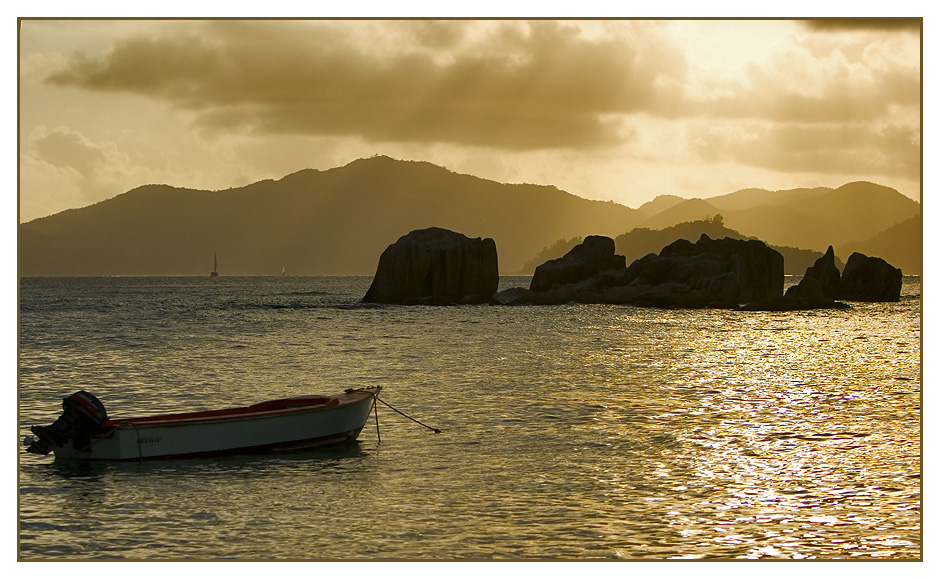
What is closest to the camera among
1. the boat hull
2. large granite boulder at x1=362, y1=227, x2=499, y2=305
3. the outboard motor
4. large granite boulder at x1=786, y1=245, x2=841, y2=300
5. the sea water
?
the sea water

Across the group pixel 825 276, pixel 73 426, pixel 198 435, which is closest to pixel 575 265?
pixel 825 276

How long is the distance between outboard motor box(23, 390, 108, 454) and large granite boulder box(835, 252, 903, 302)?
11796cm

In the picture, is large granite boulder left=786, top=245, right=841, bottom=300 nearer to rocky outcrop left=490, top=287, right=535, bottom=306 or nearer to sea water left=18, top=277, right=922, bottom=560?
rocky outcrop left=490, top=287, right=535, bottom=306

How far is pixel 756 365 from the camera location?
1820 inches

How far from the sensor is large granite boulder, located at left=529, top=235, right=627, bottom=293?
421 feet

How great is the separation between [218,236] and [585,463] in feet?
540

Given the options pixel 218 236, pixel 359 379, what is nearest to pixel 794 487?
pixel 359 379

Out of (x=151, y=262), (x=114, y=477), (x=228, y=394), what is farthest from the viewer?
(x=151, y=262)

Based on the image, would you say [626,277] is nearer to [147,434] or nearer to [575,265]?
[575,265]

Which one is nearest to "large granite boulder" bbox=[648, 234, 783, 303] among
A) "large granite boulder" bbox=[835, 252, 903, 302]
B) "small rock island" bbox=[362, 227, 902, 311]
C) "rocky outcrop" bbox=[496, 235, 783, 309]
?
"rocky outcrop" bbox=[496, 235, 783, 309]

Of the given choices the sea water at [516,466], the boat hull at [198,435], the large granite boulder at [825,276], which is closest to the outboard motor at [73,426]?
the boat hull at [198,435]

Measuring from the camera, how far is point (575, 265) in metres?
129
